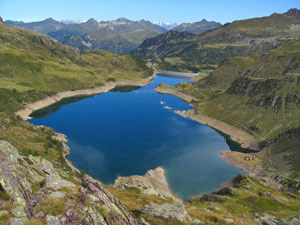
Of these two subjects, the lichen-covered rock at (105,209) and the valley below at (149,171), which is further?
the valley below at (149,171)

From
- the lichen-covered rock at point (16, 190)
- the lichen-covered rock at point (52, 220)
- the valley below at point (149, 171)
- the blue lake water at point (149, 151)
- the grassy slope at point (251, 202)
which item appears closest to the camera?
the lichen-covered rock at point (16, 190)

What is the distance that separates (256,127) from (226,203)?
125 m

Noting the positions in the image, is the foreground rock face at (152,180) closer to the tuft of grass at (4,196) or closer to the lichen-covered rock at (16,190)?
the lichen-covered rock at (16,190)

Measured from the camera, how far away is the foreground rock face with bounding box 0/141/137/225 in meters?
21.9

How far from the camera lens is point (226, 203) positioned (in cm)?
7806

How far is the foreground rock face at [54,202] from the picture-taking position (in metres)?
21.9

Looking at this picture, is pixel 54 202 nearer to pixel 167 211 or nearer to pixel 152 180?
pixel 167 211

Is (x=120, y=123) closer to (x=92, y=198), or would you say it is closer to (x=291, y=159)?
(x=291, y=159)

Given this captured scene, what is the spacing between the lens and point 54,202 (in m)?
24.0

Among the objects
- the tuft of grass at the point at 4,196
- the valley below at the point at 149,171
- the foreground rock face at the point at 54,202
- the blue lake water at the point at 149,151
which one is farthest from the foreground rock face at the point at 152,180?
the tuft of grass at the point at 4,196

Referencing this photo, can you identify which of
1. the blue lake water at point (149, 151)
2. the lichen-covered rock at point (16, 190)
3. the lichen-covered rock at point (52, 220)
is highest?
the lichen-covered rock at point (16, 190)

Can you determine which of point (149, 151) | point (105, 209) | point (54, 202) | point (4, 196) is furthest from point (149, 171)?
point (4, 196)

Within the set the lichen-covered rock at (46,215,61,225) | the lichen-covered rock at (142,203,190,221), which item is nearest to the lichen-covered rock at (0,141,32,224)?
the lichen-covered rock at (46,215,61,225)

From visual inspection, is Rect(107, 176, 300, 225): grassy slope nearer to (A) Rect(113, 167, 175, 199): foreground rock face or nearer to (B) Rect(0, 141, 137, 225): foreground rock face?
(A) Rect(113, 167, 175, 199): foreground rock face
